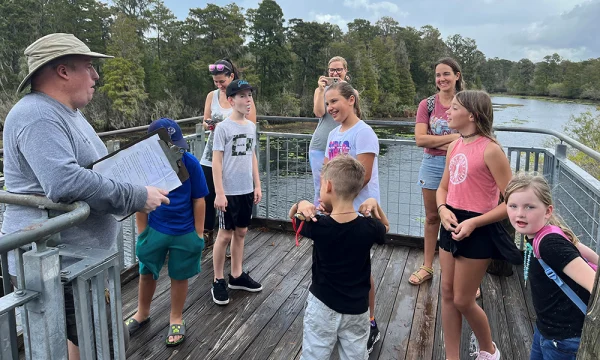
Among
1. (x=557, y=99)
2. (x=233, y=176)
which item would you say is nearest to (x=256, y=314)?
(x=233, y=176)

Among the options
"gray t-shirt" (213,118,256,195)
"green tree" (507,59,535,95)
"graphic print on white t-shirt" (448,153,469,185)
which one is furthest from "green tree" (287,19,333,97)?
"graphic print on white t-shirt" (448,153,469,185)

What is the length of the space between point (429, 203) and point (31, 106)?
2.53 meters

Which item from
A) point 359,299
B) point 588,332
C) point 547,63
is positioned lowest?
point 359,299

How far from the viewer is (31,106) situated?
134 centimetres

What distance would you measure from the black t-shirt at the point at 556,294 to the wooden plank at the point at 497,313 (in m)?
1.03

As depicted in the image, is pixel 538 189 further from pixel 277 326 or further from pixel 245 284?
pixel 245 284

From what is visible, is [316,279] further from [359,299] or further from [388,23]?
[388,23]

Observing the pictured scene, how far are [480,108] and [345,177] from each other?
765 mm

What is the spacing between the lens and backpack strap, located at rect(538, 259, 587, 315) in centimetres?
131

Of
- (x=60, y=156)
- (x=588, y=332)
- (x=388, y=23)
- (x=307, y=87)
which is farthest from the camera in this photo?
(x=388, y=23)

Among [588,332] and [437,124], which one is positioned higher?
[437,124]

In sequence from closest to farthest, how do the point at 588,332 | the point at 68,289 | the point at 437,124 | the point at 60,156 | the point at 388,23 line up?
the point at 588,332 → the point at 60,156 → the point at 68,289 → the point at 437,124 → the point at 388,23

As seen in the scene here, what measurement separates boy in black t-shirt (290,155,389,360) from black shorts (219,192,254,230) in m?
1.26

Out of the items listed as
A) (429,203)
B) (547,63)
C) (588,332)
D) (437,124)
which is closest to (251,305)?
(429,203)
